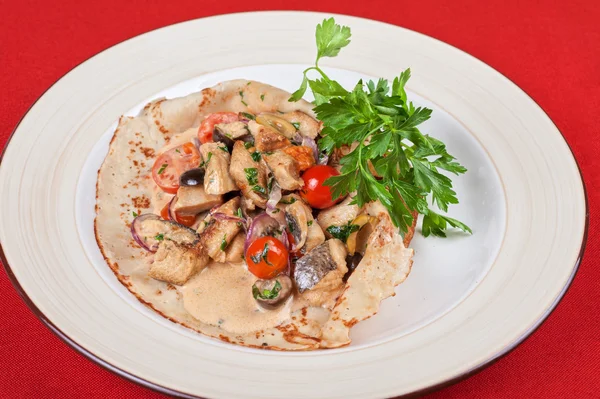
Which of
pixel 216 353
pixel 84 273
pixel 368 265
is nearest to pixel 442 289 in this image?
pixel 368 265

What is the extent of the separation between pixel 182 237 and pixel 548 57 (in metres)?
4.02

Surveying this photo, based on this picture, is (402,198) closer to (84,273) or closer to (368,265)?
(368,265)

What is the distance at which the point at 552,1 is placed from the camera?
711cm

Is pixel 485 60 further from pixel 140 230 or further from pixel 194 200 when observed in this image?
pixel 140 230

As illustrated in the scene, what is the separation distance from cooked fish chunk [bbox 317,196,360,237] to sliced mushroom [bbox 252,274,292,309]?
55cm

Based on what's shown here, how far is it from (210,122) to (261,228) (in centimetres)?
118

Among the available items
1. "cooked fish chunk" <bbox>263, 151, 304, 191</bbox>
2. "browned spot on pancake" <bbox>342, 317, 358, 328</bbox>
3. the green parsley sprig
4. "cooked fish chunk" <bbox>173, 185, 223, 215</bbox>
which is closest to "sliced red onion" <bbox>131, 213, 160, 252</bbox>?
"cooked fish chunk" <bbox>173, 185, 223, 215</bbox>

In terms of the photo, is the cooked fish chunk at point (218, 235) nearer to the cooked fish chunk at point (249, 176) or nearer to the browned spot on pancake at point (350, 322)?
the cooked fish chunk at point (249, 176)

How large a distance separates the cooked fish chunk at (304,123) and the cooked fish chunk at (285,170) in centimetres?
47

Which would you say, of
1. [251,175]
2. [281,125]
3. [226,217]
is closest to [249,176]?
[251,175]

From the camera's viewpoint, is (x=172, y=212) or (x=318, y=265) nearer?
(x=318, y=265)

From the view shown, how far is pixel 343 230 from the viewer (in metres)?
4.71

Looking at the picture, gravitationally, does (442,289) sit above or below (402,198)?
below

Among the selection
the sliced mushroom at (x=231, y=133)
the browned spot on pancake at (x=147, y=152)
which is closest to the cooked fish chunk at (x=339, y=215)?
the sliced mushroom at (x=231, y=133)
